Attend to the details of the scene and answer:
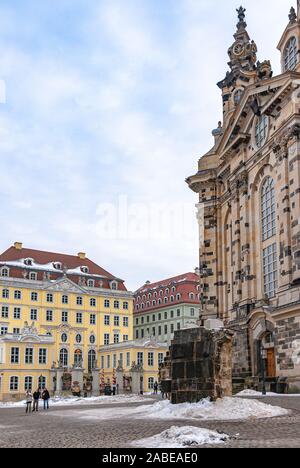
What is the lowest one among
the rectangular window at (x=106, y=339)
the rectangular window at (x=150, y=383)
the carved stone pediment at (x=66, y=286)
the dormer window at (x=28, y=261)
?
the rectangular window at (x=150, y=383)

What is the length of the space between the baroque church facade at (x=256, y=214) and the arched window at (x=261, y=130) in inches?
2.8

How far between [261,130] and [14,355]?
4987 cm

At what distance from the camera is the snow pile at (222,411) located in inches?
779

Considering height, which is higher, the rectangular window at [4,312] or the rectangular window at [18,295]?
the rectangular window at [18,295]

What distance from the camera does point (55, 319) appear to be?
92812mm

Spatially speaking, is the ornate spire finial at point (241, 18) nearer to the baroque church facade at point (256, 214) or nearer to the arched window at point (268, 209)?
the baroque church facade at point (256, 214)

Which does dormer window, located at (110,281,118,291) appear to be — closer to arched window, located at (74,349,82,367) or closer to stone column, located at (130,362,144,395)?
arched window, located at (74,349,82,367)

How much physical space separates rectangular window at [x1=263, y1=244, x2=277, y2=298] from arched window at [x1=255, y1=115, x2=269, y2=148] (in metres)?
7.77

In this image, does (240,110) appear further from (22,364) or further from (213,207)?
(22,364)

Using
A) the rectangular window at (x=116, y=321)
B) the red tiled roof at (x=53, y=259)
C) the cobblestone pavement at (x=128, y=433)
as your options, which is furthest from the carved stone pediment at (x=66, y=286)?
the cobblestone pavement at (x=128, y=433)

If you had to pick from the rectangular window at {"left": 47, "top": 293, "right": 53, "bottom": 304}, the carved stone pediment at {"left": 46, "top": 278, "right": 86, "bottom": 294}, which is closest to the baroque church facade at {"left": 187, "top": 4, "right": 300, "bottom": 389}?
the rectangular window at {"left": 47, "top": 293, "right": 53, "bottom": 304}

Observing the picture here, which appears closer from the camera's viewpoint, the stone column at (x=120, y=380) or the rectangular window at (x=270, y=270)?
the rectangular window at (x=270, y=270)

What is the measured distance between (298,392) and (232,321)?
11.1 metres

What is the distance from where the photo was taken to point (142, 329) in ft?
379
